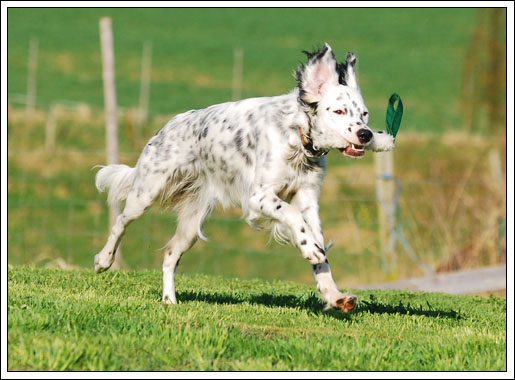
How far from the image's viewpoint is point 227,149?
6422 millimetres

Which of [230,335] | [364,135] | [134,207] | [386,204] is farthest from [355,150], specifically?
[386,204]

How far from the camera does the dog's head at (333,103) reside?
18.4ft

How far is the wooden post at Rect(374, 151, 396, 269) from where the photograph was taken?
1179 cm

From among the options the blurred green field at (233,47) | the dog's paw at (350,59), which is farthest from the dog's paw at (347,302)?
the blurred green field at (233,47)

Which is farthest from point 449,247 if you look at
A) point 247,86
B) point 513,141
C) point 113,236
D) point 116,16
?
point 116,16

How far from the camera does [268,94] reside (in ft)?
104

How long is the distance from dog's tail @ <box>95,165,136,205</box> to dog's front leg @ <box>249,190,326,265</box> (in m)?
1.71

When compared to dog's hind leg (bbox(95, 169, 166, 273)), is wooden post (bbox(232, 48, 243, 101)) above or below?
above

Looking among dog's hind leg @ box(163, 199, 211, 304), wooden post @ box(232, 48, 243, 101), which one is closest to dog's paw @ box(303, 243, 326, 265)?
dog's hind leg @ box(163, 199, 211, 304)

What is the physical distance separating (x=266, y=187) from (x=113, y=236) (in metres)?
1.59

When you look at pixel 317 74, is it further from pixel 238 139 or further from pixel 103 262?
pixel 103 262

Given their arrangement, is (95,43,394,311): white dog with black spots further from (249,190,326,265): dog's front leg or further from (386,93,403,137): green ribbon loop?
(386,93,403,137): green ribbon loop

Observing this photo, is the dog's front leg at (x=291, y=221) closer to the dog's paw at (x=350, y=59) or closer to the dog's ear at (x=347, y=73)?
the dog's ear at (x=347, y=73)

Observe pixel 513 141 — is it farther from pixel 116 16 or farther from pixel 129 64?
pixel 116 16
